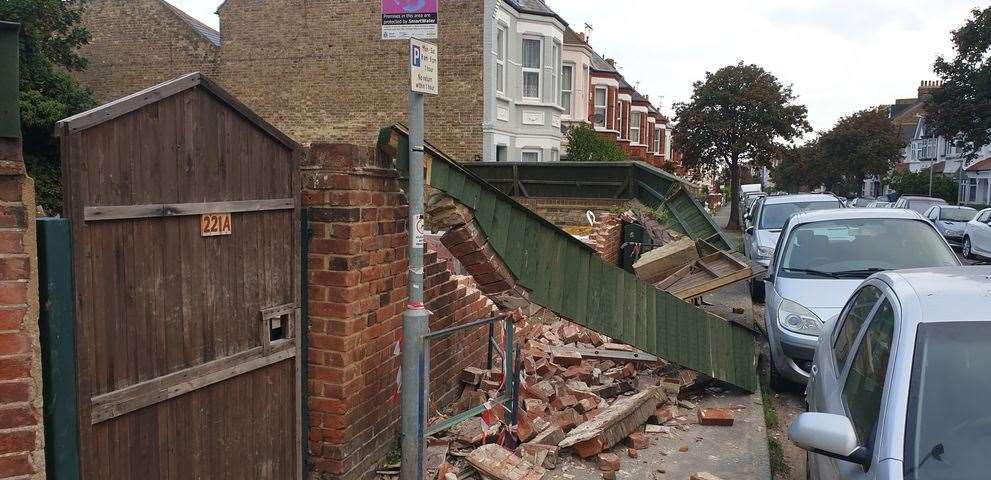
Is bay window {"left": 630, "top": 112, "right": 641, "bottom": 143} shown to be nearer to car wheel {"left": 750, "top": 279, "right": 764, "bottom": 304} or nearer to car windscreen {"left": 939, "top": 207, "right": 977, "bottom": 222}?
car windscreen {"left": 939, "top": 207, "right": 977, "bottom": 222}

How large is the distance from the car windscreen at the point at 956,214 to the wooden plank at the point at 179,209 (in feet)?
81.2

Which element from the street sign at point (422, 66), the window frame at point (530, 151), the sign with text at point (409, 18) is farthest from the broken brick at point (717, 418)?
the window frame at point (530, 151)

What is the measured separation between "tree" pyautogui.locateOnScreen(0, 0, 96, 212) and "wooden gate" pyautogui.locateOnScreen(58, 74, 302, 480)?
11.0m

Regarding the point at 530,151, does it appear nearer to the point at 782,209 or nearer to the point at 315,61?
the point at 315,61

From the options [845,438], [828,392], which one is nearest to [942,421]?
[845,438]

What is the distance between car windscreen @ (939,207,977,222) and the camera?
2320 centimetres

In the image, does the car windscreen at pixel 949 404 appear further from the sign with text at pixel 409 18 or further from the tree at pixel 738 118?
the tree at pixel 738 118

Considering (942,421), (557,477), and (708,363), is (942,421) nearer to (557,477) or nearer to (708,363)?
(557,477)

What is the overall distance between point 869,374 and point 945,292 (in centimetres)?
51

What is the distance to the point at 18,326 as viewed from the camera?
8.12ft

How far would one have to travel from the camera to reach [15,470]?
250 cm

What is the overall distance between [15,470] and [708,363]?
560 centimetres

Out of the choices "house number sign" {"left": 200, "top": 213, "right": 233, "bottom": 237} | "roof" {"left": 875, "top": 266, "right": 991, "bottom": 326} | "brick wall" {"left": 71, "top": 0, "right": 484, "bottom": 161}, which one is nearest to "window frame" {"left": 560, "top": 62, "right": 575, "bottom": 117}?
"brick wall" {"left": 71, "top": 0, "right": 484, "bottom": 161}

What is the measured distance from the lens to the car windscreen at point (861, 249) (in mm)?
7547
